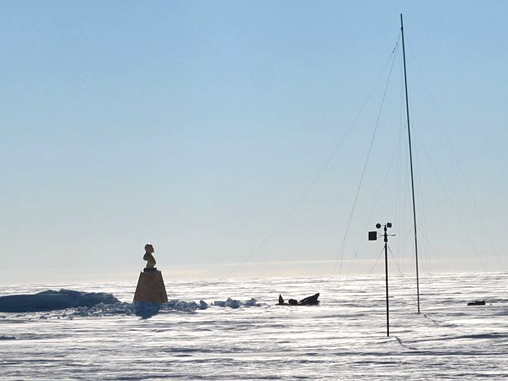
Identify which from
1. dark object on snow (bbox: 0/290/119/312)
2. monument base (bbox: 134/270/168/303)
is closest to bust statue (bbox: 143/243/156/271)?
monument base (bbox: 134/270/168/303)

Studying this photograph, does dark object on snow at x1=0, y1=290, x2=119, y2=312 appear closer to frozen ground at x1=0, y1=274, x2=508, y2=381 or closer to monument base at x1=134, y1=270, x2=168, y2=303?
monument base at x1=134, y1=270, x2=168, y2=303

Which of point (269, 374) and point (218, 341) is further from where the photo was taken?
point (218, 341)

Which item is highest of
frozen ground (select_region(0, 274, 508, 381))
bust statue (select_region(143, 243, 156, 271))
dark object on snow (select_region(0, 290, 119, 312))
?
bust statue (select_region(143, 243, 156, 271))

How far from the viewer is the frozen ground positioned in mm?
20922

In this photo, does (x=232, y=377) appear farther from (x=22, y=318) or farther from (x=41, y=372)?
(x=22, y=318)

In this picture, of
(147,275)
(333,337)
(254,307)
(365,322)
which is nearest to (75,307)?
(147,275)

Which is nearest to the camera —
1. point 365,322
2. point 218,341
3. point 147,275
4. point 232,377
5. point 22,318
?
point 232,377

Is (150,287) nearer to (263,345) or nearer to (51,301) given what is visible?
(51,301)

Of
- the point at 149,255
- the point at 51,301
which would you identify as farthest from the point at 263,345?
the point at 51,301

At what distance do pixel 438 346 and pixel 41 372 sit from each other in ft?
33.9

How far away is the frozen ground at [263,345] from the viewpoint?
68.6ft

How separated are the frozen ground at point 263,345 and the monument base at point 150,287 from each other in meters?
4.45

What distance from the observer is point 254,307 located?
49719 millimetres

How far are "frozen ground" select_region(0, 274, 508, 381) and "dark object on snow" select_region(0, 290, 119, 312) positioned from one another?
7.36m
